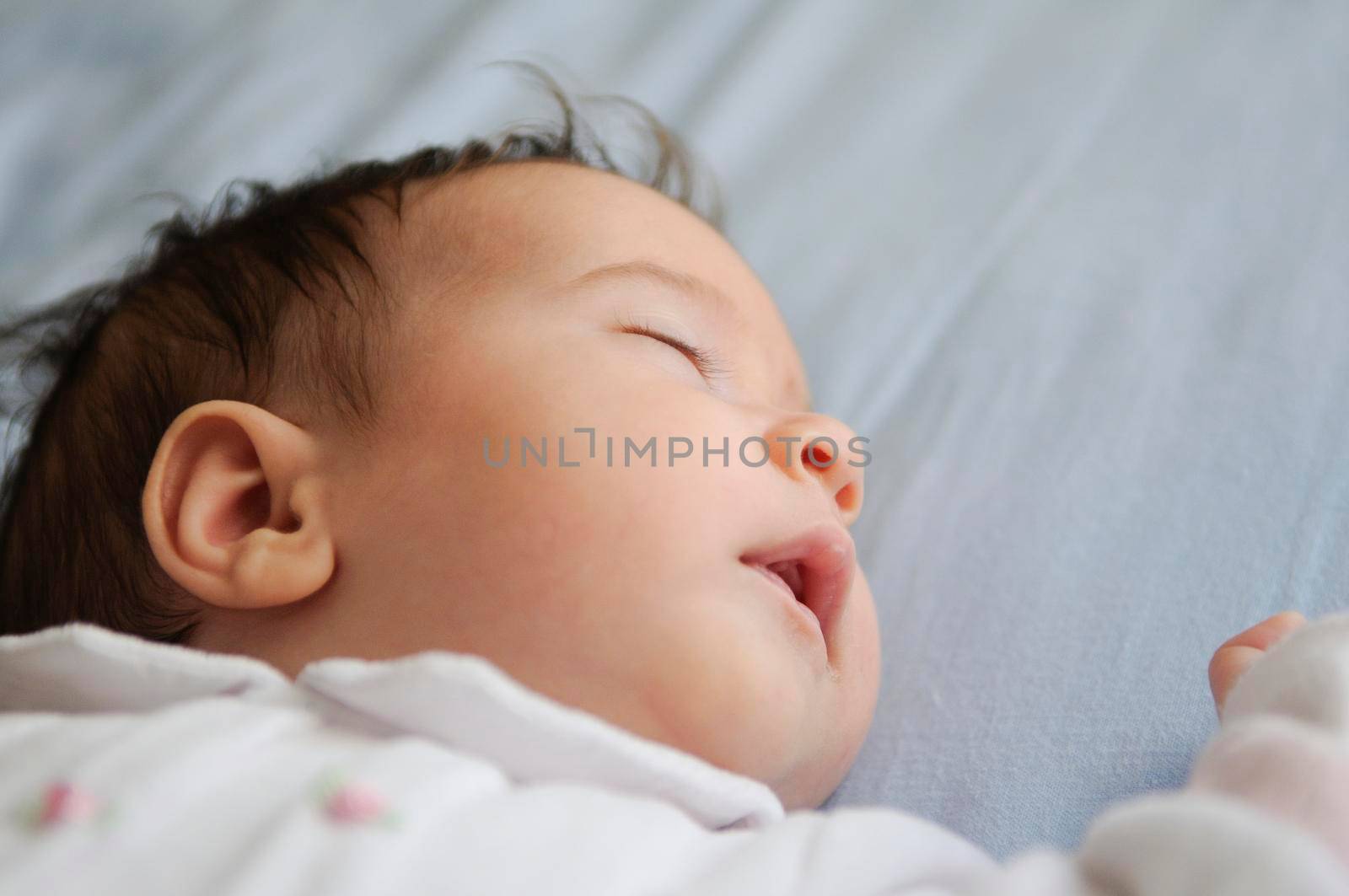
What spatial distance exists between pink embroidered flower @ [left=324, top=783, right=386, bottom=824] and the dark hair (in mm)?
287

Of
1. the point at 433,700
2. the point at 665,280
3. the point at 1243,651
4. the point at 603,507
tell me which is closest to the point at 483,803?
the point at 433,700

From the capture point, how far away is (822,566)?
87 centimetres

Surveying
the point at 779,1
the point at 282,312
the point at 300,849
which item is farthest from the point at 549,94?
the point at 300,849

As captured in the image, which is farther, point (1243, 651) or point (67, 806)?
point (1243, 651)

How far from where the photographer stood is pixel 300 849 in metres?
0.63

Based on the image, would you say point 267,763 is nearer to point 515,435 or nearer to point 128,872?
point 128,872

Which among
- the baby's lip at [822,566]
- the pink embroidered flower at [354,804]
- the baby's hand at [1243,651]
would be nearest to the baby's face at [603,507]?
the baby's lip at [822,566]

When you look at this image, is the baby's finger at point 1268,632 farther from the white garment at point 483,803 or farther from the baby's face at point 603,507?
the baby's face at point 603,507

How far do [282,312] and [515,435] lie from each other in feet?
0.81

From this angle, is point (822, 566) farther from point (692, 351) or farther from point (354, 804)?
point (354, 804)

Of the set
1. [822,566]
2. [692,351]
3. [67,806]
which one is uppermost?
[692,351]

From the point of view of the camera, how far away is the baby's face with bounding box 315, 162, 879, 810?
76 cm

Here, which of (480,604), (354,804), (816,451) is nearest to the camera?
(354,804)

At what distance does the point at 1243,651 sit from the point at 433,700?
0.58 meters
